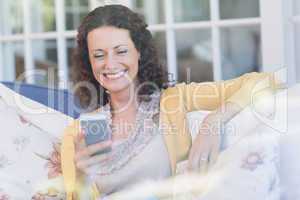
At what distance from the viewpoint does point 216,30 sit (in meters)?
2.34

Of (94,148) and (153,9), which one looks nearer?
(94,148)

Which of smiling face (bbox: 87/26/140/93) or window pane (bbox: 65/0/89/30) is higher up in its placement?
window pane (bbox: 65/0/89/30)

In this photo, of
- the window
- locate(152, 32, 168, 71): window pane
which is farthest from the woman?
the window

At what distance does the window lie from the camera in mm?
2237

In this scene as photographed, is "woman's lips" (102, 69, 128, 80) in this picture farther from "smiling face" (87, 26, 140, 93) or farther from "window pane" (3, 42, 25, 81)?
"window pane" (3, 42, 25, 81)

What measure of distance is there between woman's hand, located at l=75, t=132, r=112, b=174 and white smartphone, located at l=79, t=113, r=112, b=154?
1 cm

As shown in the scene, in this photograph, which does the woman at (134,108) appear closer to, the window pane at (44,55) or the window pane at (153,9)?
the window pane at (44,55)

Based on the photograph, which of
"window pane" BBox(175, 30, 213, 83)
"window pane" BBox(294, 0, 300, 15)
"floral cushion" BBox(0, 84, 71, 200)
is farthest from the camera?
"window pane" BBox(175, 30, 213, 83)

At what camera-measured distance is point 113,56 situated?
1.69 metres

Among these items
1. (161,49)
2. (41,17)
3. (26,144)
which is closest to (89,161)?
(26,144)

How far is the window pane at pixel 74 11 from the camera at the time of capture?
4.11 metres

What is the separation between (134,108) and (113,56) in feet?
0.54

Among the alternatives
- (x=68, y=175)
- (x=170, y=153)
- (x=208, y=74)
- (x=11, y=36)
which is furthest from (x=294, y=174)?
(x=208, y=74)

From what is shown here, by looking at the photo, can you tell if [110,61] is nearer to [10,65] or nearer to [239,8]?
[10,65]
